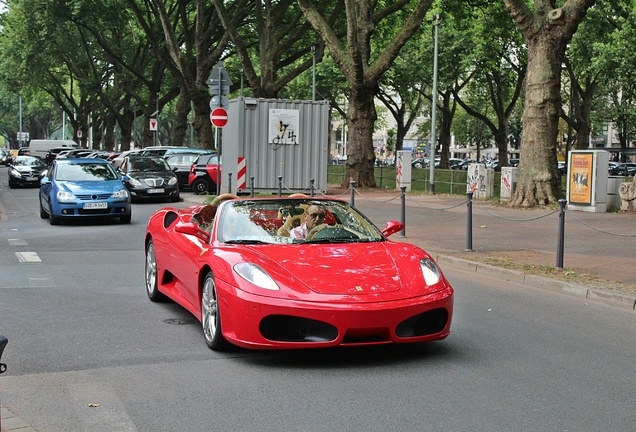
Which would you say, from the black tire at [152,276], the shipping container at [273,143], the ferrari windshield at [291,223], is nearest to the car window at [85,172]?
the shipping container at [273,143]

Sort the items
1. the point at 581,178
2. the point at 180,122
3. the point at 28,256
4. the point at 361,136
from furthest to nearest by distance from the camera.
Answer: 1. the point at 180,122
2. the point at 361,136
3. the point at 581,178
4. the point at 28,256

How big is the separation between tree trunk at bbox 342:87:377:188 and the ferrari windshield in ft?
69.9

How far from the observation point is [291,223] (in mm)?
7578

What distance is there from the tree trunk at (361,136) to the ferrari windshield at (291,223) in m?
21.3

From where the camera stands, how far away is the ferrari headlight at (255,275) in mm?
6277

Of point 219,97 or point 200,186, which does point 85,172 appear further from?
point 200,186

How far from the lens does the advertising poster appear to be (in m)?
22.0

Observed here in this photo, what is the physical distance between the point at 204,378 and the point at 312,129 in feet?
75.9

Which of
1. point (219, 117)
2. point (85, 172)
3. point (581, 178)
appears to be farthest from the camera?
point (219, 117)

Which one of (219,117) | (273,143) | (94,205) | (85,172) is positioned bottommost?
(94,205)

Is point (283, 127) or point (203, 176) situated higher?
point (283, 127)

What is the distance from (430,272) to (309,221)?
4.43 feet

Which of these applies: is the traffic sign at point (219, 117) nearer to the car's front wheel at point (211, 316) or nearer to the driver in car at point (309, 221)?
the driver in car at point (309, 221)

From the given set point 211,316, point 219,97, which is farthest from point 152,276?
point 219,97
